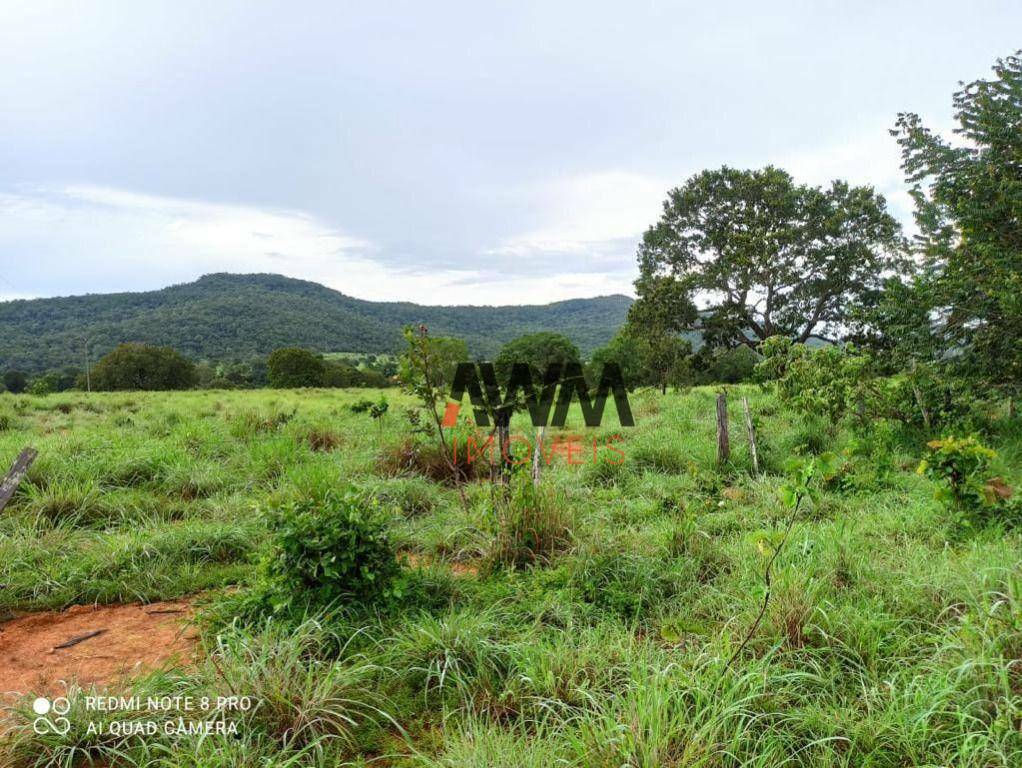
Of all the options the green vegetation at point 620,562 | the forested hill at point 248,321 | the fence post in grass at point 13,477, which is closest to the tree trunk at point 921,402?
the green vegetation at point 620,562

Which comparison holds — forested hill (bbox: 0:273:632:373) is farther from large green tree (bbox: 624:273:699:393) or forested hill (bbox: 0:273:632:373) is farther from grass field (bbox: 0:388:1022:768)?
grass field (bbox: 0:388:1022:768)

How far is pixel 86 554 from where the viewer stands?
439cm

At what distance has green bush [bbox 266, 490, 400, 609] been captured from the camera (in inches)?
133

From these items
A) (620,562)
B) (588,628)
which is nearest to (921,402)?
(620,562)

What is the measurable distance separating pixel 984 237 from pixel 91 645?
31.0ft

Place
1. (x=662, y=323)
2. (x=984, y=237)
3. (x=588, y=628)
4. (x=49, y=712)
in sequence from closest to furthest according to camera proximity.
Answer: (x=49, y=712), (x=588, y=628), (x=984, y=237), (x=662, y=323)

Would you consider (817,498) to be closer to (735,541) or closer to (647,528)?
(735,541)

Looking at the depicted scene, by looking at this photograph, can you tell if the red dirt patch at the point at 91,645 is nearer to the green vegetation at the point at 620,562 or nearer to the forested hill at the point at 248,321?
the green vegetation at the point at 620,562

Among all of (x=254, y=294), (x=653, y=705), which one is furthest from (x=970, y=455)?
(x=254, y=294)

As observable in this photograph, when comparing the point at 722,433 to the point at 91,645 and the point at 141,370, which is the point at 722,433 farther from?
the point at 141,370

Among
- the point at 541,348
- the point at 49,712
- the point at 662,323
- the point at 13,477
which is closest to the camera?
the point at 49,712

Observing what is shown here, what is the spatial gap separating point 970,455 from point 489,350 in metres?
42.5

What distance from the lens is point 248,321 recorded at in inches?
2603

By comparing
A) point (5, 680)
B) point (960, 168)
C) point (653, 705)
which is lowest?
point (5, 680)
